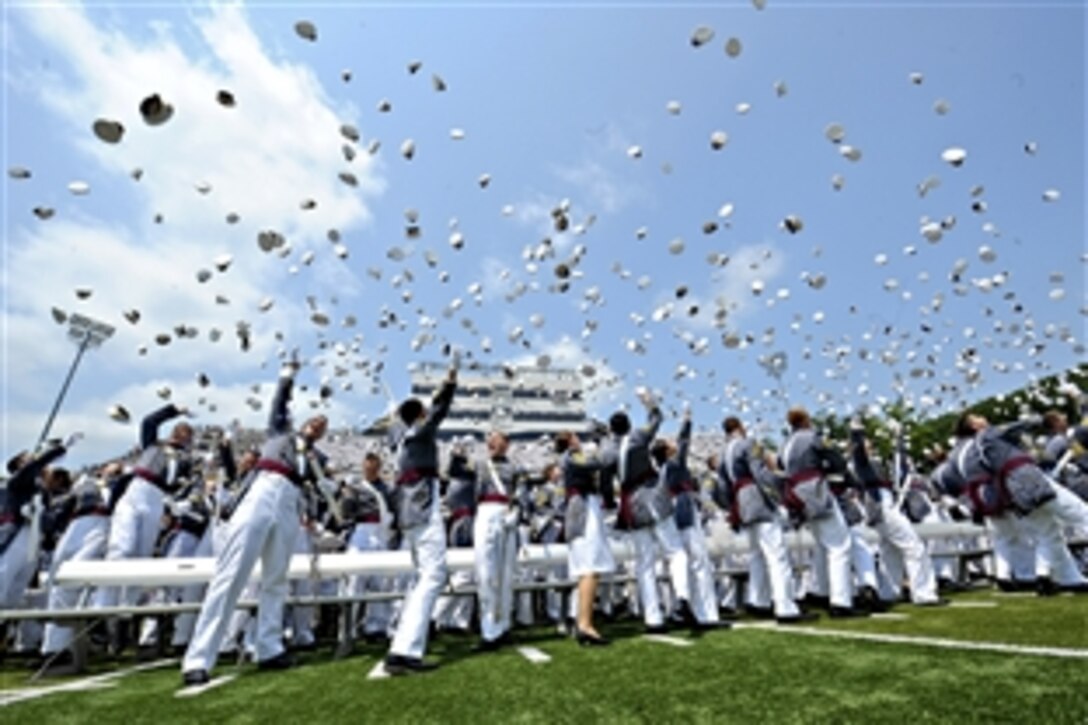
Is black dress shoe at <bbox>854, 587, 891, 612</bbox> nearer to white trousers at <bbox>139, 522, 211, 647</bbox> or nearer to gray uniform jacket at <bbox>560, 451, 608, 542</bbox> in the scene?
gray uniform jacket at <bbox>560, 451, 608, 542</bbox>

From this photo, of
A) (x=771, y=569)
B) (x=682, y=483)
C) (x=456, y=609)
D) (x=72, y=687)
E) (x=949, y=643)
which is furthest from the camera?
(x=456, y=609)

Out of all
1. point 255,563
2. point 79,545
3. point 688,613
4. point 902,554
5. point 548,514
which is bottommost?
point 688,613

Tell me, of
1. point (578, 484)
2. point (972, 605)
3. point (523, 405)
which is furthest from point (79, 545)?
point (523, 405)

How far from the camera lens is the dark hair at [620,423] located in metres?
7.71

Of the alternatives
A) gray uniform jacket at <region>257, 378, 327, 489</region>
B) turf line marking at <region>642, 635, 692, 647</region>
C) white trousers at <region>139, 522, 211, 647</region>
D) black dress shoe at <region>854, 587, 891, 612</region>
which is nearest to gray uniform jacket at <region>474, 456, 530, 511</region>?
gray uniform jacket at <region>257, 378, 327, 489</region>

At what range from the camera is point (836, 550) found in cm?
777

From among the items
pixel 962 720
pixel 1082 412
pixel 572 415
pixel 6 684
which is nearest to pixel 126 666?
pixel 6 684

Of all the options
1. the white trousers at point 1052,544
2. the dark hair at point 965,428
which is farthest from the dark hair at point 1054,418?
the white trousers at point 1052,544

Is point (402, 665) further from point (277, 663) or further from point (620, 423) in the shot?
point (620, 423)

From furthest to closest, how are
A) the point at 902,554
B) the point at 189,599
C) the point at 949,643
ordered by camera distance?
the point at 902,554, the point at 189,599, the point at 949,643

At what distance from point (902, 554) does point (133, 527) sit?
11.1 meters

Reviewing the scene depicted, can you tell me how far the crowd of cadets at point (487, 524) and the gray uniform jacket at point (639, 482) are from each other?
2 cm

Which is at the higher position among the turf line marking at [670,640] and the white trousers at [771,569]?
the white trousers at [771,569]

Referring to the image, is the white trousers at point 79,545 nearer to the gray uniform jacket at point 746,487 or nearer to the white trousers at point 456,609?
the white trousers at point 456,609
